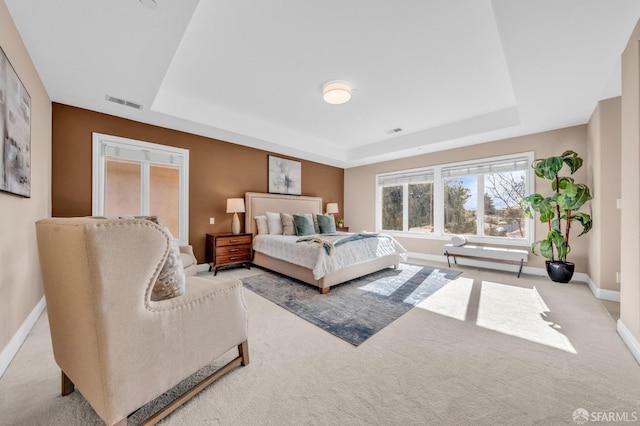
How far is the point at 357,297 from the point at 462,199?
3.51 metres

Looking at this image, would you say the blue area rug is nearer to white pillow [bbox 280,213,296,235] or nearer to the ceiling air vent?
A: white pillow [bbox 280,213,296,235]

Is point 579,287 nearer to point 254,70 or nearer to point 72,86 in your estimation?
point 254,70

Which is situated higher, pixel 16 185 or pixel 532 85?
pixel 532 85

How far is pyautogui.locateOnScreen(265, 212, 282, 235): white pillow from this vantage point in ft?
15.5

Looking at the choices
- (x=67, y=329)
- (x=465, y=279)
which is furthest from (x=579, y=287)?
(x=67, y=329)

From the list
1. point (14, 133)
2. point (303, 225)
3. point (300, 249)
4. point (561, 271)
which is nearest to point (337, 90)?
point (300, 249)

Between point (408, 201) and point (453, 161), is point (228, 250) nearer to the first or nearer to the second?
point (408, 201)

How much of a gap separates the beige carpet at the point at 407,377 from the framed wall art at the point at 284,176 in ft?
11.2

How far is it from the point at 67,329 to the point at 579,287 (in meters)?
5.44

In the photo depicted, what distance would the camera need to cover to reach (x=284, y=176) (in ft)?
18.3

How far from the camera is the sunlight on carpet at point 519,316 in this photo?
2.07 meters

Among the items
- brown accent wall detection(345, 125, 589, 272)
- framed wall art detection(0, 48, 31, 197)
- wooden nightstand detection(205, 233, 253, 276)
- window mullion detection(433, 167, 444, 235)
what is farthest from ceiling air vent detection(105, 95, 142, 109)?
window mullion detection(433, 167, 444, 235)

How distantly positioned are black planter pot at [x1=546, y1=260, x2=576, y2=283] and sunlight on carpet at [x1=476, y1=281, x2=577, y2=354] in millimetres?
487

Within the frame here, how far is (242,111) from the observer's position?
13.2 ft
